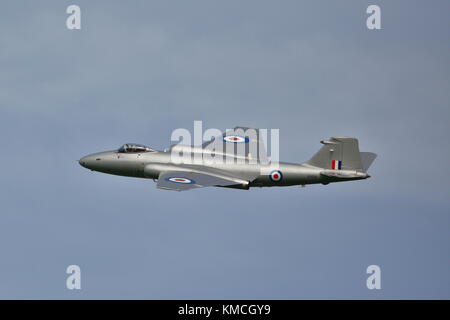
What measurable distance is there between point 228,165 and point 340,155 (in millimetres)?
9538

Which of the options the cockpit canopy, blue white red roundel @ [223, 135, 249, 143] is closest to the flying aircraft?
the cockpit canopy

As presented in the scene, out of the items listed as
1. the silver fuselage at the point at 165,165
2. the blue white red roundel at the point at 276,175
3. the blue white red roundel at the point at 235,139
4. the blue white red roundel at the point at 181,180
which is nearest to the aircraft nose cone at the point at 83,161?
the silver fuselage at the point at 165,165

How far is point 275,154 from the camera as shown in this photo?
287 ft

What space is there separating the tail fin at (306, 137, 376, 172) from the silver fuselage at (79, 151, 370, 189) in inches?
23.9

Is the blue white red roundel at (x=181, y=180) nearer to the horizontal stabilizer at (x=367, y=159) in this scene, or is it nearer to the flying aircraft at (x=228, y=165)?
the flying aircraft at (x=228, y=165)

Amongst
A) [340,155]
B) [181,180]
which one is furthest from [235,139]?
[340,155]

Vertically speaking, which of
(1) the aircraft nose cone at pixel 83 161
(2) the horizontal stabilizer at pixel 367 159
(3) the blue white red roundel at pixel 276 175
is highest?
(1) the aircraft nose cone at pixel 83 161

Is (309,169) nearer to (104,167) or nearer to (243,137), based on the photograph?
(243,137)

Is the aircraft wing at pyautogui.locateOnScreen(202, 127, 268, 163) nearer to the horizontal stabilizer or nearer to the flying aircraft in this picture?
the flying aircraft

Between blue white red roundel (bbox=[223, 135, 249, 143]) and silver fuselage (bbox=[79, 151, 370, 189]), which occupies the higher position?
blue white red roundel (bbox=[223, 135, 249, 143])

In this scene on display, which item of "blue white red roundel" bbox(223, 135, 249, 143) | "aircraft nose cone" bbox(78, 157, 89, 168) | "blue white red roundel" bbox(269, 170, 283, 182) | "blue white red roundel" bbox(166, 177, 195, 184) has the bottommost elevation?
"blue white red roundel" bbox(166, 177, 195, 184)

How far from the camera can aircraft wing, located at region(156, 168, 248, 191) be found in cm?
8344

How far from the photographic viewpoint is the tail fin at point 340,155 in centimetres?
8525
